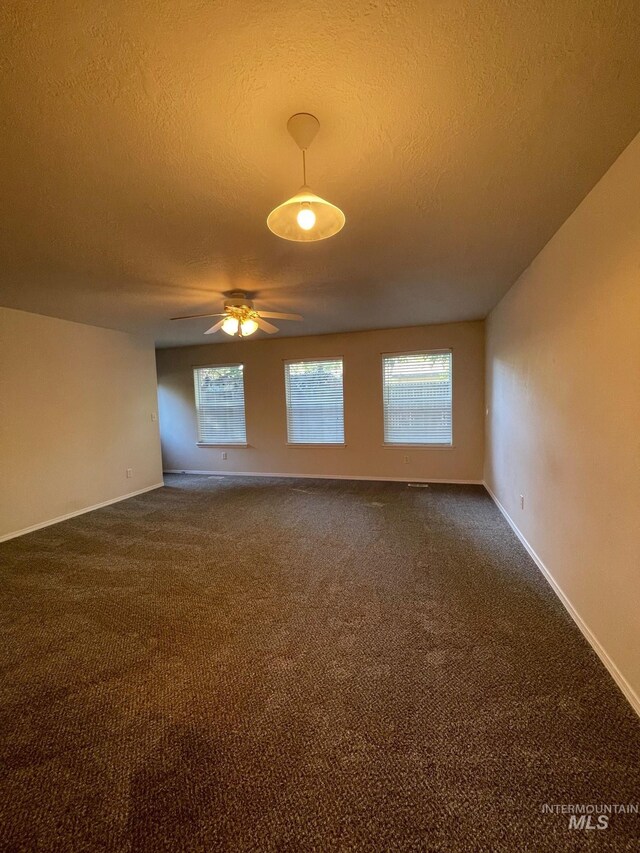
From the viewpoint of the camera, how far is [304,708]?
1496 mm

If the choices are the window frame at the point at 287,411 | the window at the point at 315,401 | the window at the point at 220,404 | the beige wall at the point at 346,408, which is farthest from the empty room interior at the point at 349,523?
the window at the point at 220,404

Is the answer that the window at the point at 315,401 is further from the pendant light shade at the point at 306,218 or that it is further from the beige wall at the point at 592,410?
the pendant light shade at the point at 306,218

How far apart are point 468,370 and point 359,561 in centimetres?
358

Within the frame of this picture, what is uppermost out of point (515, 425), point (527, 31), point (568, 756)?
point (527, 31)

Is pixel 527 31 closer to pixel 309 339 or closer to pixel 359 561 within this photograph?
pixel 359 561

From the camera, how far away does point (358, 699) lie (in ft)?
5.04

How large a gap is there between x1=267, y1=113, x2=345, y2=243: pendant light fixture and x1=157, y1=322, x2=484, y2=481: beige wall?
4027 millimetres

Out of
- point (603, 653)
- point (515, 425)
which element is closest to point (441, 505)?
point (515, 425)

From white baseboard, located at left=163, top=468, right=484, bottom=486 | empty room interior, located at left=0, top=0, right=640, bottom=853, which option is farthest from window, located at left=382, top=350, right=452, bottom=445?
empty room interior, located at left=0, top=0, right=640, bottom=853

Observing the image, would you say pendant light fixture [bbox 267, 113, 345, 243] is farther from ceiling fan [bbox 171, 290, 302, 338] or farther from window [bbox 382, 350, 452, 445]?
window [bbox 382, 350, 452, 445]

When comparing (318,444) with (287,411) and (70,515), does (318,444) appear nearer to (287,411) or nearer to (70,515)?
(287,411)

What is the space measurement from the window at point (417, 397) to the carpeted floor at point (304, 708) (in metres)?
2.69

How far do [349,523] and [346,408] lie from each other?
2.44 metres

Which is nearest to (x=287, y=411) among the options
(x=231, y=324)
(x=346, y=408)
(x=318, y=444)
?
(x=318, y=444)
